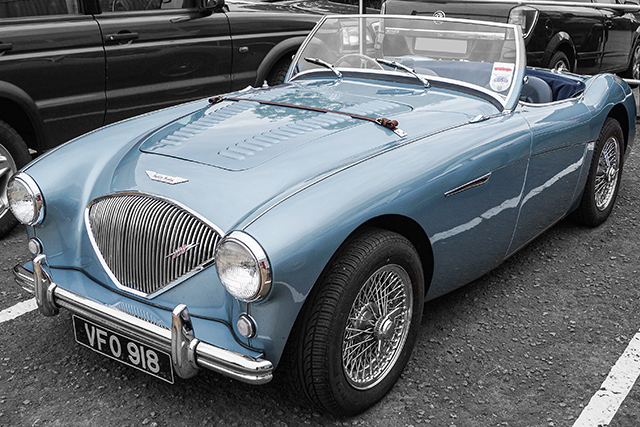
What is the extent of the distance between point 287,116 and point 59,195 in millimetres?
1066

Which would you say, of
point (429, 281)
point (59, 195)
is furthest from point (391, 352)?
point (59, 195)

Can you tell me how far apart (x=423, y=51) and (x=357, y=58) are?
0.38 metres

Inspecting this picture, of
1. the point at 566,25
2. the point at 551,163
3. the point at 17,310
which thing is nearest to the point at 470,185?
the point at 551,163

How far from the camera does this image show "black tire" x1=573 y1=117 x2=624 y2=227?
4168 mm

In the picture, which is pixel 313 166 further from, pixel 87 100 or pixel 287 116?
pixel 87 100

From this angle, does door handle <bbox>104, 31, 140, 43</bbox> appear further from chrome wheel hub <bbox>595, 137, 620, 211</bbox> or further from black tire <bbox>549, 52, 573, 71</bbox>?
black tire <bbox>549, 52, 573, 71</bbox>

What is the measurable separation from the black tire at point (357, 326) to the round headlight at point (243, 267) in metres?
0.26

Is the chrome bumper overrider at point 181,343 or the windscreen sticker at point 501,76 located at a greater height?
the windscreen sticker at point 501,76

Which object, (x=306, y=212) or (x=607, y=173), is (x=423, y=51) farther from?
(x=306, y=212)

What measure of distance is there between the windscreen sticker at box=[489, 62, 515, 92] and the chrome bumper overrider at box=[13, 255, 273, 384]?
6.75 feet

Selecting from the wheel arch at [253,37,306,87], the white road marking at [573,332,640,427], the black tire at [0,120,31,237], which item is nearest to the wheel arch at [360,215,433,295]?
the white road marking at [573,332,640,427]

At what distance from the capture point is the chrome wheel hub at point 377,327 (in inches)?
100

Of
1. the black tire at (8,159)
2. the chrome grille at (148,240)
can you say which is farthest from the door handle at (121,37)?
the chrome grille at (148,240)

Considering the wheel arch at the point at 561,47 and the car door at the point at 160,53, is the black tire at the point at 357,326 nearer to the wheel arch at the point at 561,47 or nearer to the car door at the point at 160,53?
the car door at the point at 160,53
